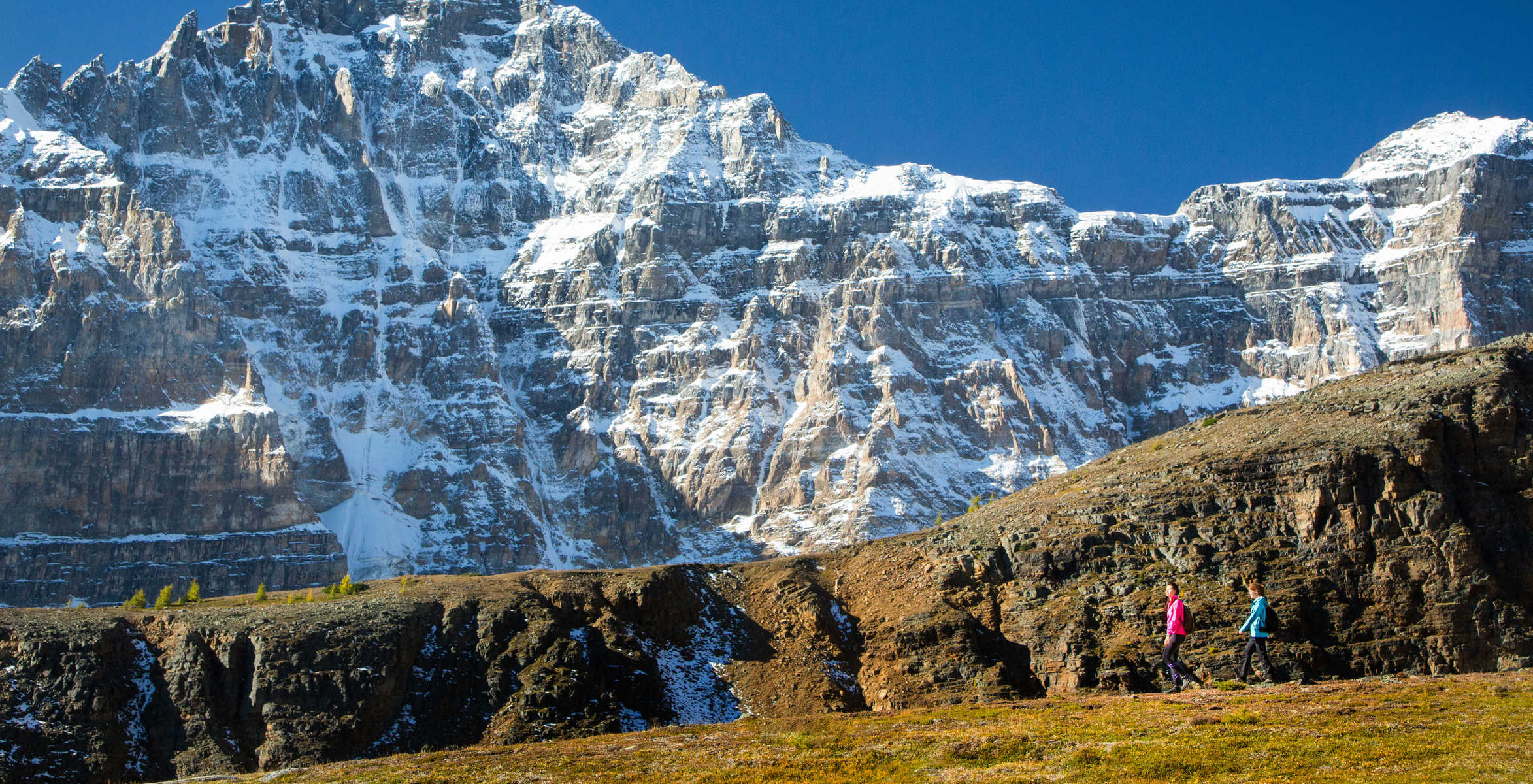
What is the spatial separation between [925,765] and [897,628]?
29.9m

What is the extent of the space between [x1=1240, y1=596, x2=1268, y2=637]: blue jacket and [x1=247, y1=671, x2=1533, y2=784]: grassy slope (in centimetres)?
187

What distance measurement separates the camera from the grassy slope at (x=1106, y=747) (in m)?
31.0

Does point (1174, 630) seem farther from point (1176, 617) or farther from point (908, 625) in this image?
point (908, 625)

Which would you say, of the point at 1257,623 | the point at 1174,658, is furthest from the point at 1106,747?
the point at 1174,658

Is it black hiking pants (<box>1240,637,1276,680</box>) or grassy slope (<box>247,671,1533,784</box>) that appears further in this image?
black hiking pants (<box>1240,637,1276,680</box>)

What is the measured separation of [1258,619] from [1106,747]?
30.5ft

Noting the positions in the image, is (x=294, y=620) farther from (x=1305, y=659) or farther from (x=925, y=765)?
(x=1305, y=659)

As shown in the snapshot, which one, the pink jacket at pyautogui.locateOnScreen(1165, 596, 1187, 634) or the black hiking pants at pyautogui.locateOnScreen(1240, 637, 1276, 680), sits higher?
the pink jacket at pyautogui.locateOnScreen(1165, 596, 1187, 634)

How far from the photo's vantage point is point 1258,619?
40062 mm

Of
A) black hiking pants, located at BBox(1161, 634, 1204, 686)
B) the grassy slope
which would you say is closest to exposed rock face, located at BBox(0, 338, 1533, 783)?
black hiking pants, located at BBox(1161, 634, 1204, 686)

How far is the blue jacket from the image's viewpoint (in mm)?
39647

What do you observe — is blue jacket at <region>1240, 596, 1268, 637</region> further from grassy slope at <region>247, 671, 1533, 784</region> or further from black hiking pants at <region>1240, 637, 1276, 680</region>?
grassy slope at <region>247, 671, 1533, 784</region>

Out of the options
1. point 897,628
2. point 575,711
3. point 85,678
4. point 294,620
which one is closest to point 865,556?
point 897,628

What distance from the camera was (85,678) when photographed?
53562 millimetres
